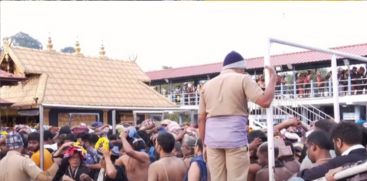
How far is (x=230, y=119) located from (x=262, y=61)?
1755cm

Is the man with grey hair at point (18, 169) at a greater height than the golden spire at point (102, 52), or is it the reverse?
the golden spire at point (102, 52)

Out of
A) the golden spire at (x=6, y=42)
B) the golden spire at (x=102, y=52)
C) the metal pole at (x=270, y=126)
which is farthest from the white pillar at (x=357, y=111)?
the metal pole at (x=270, y=126)

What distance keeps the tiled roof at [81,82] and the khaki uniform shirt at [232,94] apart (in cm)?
1372

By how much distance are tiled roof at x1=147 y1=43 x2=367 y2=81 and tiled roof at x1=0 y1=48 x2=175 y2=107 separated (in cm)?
301

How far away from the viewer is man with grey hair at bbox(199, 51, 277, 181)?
3406 mm

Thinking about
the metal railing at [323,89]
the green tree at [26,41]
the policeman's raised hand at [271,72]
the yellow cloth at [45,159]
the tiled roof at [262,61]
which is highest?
the green tree at [26,41]

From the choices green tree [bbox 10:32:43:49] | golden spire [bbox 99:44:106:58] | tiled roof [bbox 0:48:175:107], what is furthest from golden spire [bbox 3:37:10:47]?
green tree [bbox 10:32:43:49]

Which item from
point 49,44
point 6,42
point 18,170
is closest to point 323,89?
point 49,44

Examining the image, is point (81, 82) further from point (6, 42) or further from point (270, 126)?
point (270, 126)

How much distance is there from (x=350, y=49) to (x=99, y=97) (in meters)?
9.66

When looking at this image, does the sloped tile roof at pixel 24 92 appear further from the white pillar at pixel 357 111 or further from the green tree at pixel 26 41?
the green tree at pixel 26 41

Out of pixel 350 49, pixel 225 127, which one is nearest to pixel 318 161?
pixel 225 127

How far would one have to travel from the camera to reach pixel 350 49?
1783 cm

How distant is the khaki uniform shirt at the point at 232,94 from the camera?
3425 millimetres
